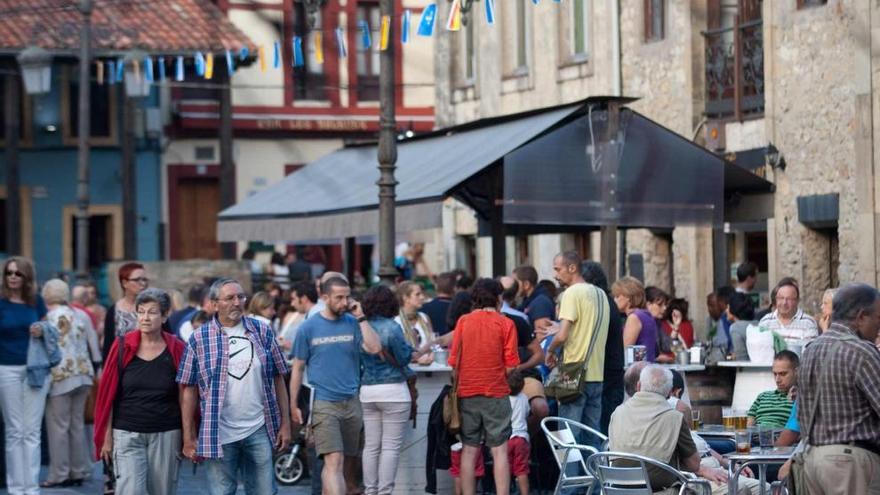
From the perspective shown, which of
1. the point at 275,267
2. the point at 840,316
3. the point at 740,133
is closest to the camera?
the point at 840,316

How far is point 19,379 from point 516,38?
665 inches

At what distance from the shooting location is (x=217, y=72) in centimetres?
3919

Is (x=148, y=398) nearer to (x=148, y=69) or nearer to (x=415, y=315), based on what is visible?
(x=415, y=315)

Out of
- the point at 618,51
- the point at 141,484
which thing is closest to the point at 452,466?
the point at 141,484

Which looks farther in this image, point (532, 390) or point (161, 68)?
point (161, 68)

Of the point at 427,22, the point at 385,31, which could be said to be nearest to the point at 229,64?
the point at 427,22

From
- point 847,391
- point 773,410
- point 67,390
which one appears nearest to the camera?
point 847,391

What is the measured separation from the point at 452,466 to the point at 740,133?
998cm

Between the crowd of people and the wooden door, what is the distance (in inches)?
924

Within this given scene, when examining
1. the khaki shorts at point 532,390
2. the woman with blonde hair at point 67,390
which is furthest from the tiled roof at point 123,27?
the khaki shorts at point 532,390

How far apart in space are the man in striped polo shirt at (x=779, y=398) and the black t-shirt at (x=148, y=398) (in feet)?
11.6

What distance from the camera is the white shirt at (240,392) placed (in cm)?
1099

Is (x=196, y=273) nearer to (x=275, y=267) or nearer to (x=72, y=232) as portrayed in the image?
(x=275, y=267)

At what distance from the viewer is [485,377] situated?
1324 cm
